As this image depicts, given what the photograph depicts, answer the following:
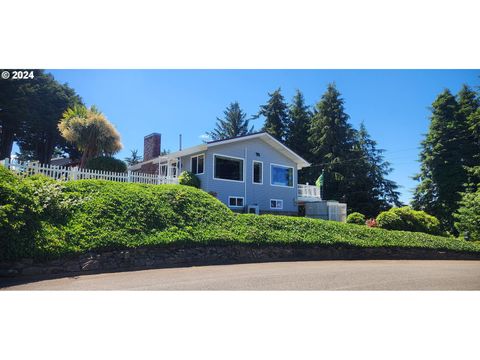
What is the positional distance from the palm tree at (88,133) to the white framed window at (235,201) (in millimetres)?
5266

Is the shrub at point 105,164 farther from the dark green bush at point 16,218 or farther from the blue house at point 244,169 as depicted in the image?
the dark green bush at point 16,218

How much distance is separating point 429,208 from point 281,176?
27.4 feet

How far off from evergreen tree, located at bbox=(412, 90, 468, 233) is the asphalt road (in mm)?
1419

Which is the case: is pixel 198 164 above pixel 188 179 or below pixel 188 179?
above

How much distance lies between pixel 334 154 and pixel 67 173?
1026cm

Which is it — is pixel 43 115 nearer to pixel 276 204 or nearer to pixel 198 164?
pixel 198 164

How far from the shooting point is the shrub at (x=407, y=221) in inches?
311

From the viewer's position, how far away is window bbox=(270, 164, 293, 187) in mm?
13867

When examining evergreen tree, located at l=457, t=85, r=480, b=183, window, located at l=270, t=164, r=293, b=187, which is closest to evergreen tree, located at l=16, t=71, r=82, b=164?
evergreen tree, located at l=457, t=85, r=480, b=183

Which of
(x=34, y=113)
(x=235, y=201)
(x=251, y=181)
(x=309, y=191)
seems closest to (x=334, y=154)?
(x=309, y=191)

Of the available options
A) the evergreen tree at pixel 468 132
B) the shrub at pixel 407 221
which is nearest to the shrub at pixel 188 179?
the shrub at pixel 407 221

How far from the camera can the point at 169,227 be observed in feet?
20.8

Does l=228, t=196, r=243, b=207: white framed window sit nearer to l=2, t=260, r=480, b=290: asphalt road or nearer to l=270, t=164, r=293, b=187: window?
l=270, t=164, r=293, b=187: window

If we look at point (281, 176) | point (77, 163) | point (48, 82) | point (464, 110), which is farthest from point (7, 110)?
point (281, 176)
